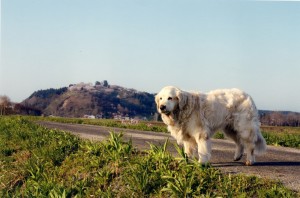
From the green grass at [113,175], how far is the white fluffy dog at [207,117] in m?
0.72

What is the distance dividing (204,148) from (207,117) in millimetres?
715

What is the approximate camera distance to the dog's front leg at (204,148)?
320 inches

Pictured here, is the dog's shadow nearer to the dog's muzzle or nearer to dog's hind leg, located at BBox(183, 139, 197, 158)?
dog's hind leg, located at BBox(183, 139, 197, 158)

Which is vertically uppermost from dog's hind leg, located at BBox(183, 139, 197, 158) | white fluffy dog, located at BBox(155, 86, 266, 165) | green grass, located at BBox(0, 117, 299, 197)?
white fluffy dog, located at BBox(155, 86, 266, 165)

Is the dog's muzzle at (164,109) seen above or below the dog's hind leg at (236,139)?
above

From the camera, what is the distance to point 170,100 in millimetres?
8539

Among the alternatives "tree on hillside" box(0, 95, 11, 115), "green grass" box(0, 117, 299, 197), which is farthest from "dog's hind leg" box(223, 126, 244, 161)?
A: "tree on hillside" box(0, 95, 11, 115)

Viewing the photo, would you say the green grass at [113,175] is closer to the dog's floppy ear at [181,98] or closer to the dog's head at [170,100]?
the dog's head at [170,100]

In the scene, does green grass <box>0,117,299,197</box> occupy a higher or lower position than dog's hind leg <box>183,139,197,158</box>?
lower

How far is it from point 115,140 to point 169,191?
254cm

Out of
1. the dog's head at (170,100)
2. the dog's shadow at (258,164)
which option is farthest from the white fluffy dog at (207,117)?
the dog's shadow at (258,164)

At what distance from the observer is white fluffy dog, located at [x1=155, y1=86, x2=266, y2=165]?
8.51m

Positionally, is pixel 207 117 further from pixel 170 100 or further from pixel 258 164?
pixel 258 164

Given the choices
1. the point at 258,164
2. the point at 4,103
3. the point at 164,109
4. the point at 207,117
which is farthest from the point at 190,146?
the point at 4,103
